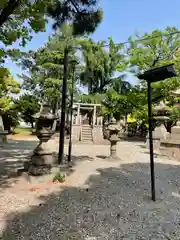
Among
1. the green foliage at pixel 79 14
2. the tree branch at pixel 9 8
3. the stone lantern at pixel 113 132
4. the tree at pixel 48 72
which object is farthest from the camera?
the tree at pixel 48 72

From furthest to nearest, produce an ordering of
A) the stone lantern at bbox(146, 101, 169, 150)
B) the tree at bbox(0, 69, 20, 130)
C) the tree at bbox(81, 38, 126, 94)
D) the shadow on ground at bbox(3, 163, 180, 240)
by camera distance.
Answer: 1. the tree at bbox(81, 38, 126, 94)
2. the tree at bbox(0, 69, 20, 130)
3. the stone lantern at bbox(146, 101, 169, 150)
4. the shadow on ground at bbox(3, 163, 180, 240)

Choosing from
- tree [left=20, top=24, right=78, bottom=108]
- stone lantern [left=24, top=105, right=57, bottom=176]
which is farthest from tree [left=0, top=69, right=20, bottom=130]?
stone lantern [left=24, top=105, right=57, bottom=176]

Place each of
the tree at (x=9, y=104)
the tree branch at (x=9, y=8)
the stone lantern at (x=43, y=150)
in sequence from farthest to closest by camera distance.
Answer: the tree at (x=9, y=104) < the stone lantern at (x=43, y=150) < the tree branch at (x=9, y=8)

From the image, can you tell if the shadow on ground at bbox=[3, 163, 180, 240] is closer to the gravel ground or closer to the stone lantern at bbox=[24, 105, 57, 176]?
the gravel ground

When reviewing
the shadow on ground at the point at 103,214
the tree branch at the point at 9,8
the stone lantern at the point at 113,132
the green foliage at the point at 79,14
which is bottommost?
the shadow on ground at the point at 103,214

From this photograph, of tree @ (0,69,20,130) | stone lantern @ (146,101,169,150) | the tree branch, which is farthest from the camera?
tree @ (0,69,20,130)

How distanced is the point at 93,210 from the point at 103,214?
21 centimetres

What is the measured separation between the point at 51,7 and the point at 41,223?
3.67 m

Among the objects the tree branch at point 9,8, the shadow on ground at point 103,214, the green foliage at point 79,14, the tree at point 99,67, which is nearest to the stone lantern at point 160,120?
the shadow on ground at point 103,214

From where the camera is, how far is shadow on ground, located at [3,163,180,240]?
2.71 metres

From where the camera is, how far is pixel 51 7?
13.2ft

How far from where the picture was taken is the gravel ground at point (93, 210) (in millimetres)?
2725

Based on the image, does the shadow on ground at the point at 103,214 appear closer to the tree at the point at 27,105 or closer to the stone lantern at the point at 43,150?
the stone lantern at the point at 43,150

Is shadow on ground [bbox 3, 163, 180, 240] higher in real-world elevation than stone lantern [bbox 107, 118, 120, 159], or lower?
lower
